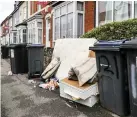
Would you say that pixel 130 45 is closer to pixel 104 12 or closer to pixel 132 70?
pixel 132 70

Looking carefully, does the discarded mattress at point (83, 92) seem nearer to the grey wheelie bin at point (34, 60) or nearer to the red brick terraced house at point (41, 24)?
the grey wheelie bin at point (34, 60)

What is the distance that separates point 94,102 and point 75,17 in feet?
25.2

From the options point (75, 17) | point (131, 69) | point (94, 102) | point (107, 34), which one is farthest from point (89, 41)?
point (75, 17)

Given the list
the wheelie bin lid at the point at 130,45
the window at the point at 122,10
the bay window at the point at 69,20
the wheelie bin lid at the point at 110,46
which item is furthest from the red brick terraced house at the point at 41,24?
the wheelie bin lid at the point at 130,45

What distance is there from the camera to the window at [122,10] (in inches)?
317

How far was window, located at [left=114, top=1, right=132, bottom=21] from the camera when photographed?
8.05 m

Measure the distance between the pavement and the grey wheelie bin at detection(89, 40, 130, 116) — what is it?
0.25m

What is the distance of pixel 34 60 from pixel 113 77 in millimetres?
4668

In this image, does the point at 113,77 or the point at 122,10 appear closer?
the point at 113,77

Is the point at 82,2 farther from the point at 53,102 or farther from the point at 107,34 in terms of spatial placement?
the point at 53,102

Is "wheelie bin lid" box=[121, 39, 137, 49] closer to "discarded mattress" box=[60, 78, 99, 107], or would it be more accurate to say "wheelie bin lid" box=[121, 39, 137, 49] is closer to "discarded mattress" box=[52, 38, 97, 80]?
"discarded mattress" box=[60, 78, 99, 107]

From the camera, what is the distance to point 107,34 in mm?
7086

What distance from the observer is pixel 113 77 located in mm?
3920

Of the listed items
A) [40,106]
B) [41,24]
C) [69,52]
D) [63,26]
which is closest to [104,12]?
[69,52]
